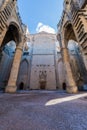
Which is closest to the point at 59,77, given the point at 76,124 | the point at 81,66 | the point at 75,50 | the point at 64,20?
the point at 81,66

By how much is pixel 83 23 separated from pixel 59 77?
659 inches

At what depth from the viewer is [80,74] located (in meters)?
24.6

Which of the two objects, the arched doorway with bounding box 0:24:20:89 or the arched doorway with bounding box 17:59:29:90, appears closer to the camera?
the arched doorway with bounding box 0:24:20:89

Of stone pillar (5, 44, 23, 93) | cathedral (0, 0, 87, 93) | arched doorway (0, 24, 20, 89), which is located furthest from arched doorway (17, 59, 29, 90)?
stone pillar (5, 44, 23, 93)

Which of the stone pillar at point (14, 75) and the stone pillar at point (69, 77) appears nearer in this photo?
the stone pillar at point (69, 77)

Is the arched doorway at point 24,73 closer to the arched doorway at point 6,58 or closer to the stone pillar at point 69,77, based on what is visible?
the arched doorway at point 6,58

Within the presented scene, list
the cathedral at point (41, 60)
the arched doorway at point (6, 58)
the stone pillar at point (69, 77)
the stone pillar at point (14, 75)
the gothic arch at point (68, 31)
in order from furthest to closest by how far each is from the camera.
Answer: the arched doorway at point (6, 58)
the gothic arch at point (68, 31)
the cathedral at point (41, 60)
the stone pillar at point (14, 75)
the stone pillar at point (69, 77)

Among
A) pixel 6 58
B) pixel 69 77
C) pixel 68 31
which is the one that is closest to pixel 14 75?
pixel 69 77

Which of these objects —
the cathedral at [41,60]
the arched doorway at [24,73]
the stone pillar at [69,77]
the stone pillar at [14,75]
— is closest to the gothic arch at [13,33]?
the cathedral at [41,60]

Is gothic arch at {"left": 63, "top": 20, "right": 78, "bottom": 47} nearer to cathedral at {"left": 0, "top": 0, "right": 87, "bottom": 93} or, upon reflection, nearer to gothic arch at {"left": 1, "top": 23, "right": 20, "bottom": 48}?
cathedral at {"left": 0, "top": 0, "right": 87, "bottom": 93}

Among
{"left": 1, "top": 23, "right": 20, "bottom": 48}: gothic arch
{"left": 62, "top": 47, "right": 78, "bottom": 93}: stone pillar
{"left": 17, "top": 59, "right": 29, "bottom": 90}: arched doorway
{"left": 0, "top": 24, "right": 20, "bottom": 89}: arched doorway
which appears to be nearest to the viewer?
{"left": 62, "top": 47, "right": 78, "bottom": 93}: stone pillar

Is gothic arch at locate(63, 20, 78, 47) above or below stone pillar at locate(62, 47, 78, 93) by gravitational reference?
above

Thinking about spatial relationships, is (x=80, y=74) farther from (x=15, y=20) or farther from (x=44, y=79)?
(x=15, y=20)

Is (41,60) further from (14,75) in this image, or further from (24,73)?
(14,75)
